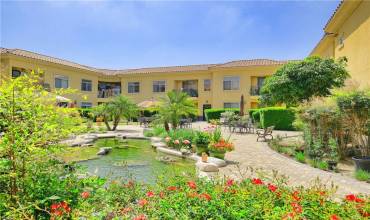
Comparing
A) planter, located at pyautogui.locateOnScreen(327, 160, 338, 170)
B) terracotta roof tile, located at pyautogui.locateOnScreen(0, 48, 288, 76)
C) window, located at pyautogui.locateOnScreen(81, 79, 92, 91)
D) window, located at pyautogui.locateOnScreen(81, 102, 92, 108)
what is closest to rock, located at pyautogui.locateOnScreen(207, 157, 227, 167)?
planter, located at pyautogui.locateOnScreen(327, 160, 338, 170)

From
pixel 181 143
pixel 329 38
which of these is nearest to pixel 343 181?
pixel 181 143

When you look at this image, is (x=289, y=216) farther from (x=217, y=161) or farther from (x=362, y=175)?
(x=217, y=161)

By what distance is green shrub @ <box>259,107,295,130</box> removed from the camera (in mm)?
21578

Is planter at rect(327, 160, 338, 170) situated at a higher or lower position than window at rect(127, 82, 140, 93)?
lower

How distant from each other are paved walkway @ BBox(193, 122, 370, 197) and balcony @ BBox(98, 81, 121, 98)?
30362 mm

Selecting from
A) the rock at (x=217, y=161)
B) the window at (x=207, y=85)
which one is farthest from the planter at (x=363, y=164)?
the window at (x=207, y=85)

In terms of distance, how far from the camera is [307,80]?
13.3m

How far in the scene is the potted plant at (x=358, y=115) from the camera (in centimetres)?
839

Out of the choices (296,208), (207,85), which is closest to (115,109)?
(207,85)

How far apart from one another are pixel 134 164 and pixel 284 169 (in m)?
4.79

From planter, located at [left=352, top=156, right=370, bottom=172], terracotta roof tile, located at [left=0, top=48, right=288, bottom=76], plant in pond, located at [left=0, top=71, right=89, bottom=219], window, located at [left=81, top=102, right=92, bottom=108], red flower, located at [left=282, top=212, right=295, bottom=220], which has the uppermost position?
terracotta roof tile, located at [left=0, top=48, right=288, bottom=76]

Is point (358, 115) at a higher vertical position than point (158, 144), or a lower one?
higher

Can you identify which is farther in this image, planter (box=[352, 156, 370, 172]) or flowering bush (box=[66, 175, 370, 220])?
planter (box=[352, 156, 370, 172])

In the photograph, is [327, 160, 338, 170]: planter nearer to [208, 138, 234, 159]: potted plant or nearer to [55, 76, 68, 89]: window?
[208, 138, 234, 159]: potted plant
